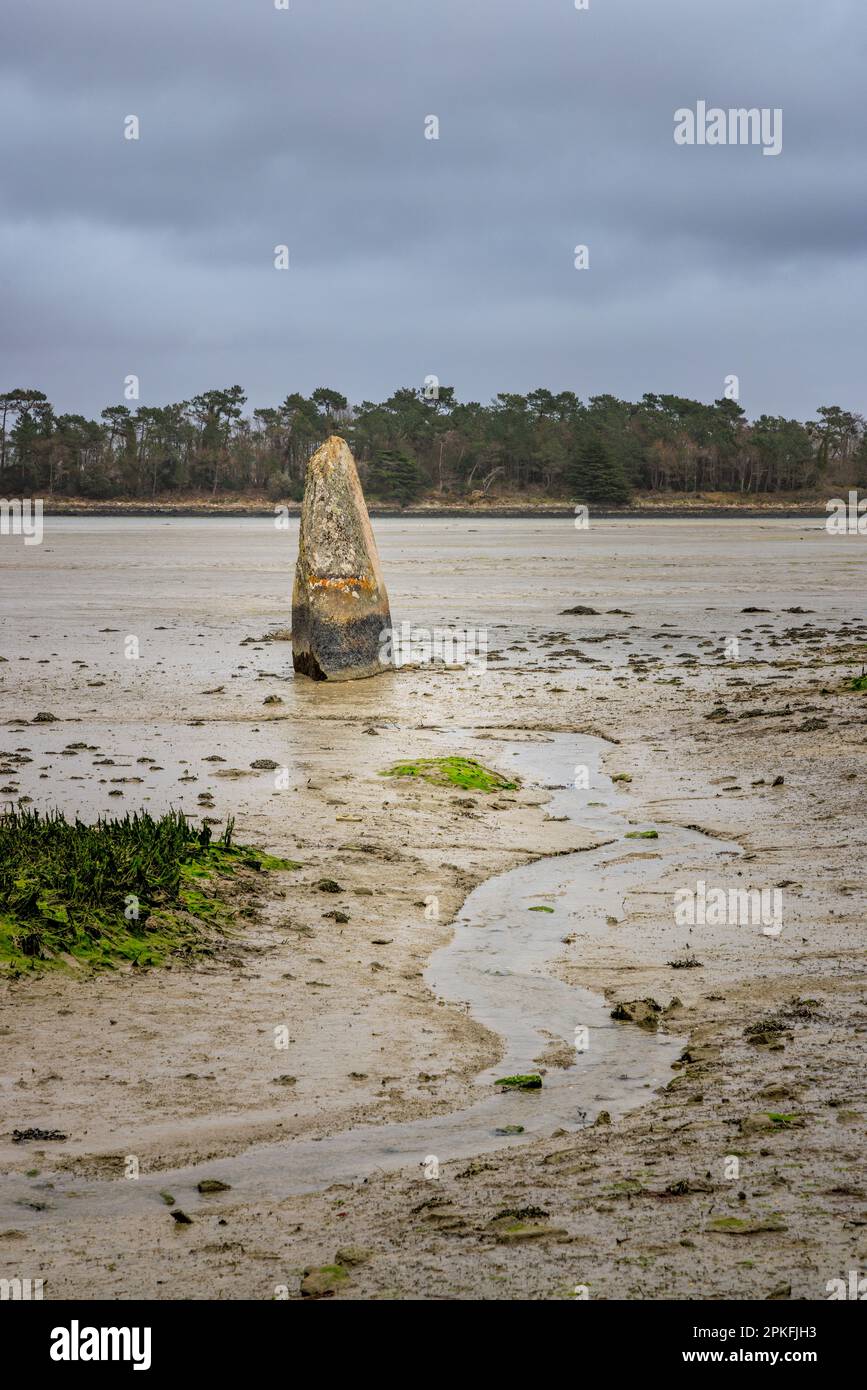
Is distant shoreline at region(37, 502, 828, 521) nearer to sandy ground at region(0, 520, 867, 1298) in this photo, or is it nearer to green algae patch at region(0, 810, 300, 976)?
sandy ground at region(0, 520, 867, 1298)

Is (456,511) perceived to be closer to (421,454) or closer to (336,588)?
(421,454)

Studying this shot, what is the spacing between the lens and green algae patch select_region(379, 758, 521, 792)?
10375mm

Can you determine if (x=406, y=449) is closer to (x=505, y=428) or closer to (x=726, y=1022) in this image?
(x=505, y=428)

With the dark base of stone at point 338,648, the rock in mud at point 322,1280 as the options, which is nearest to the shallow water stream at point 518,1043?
the rock in mud at point 322,1280

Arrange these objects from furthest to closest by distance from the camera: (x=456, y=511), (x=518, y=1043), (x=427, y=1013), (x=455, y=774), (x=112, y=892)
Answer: (x=456, y=511)
(x=455, y=774)
(x=112, y=892)
(x=427, y=1013)
(x=518, y=1043)

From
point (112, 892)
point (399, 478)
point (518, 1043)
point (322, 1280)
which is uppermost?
point (399, 478)

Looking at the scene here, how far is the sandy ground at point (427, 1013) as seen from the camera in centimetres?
363

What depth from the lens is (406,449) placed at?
120812mm

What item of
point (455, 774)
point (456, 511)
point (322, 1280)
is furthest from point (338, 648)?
point (456, 511)

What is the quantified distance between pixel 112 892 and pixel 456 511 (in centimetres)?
10844

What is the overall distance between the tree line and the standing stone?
100106 millimetres

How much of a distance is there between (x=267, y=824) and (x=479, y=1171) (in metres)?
5.10

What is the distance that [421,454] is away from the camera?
13112 cm

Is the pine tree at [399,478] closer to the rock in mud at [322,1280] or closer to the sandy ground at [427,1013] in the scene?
the sandy ground at [427,1013]
